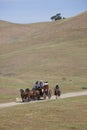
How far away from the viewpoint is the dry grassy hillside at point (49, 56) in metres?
61.9

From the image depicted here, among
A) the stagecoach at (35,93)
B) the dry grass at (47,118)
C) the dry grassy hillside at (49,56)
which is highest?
the dry grassy hillside at (49,56)

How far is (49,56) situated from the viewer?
3182 inches

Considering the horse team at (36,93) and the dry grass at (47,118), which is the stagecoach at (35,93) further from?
the dry grass at (47,118)

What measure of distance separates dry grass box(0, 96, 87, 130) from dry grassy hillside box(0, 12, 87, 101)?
1736 centimetres

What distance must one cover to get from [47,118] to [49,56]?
56.9 meters

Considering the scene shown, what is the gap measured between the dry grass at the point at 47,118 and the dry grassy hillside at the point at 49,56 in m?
17.4

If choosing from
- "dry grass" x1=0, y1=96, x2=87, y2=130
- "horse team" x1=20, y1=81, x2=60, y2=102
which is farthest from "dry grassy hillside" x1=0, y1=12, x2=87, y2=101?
"dry grass" x1=0, y1=96, x2=87, y2=130

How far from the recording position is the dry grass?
2162 cm

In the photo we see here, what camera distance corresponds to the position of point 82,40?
95.1 meters

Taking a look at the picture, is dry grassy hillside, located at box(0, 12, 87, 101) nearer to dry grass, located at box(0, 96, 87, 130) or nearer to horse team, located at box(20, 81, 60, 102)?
horse team, located at box(20, 81, 60, 102)

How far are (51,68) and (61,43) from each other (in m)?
23.5

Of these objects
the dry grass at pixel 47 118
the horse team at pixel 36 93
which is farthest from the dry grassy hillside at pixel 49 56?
the dry grass at pixel 47 118

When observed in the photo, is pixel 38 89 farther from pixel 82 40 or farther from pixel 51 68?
pixel 82 40

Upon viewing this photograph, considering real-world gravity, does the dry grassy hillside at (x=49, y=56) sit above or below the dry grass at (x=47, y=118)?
above
